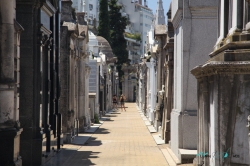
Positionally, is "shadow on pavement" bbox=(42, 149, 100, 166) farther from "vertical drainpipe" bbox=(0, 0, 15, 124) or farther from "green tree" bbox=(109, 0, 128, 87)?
"green tree" bbox=(109, 0, 128, 87)

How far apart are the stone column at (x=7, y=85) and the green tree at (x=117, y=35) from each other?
230ft

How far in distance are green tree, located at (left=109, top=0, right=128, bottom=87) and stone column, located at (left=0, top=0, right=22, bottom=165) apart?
7025cm

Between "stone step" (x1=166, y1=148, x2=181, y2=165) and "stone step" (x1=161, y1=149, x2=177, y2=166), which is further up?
"stone step" (x1=166, y1=148, x2=181, y2=165)

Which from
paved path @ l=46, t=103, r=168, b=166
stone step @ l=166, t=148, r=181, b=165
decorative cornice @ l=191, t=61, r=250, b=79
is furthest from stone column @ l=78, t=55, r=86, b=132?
decorative cornice @ l=191, t=61, r=250, b=79

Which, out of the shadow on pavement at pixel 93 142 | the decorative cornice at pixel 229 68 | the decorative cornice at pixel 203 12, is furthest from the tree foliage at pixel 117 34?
the decorative cornice at pixel 229 68

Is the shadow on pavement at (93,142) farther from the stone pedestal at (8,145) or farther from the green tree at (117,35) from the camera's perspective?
the green tree at (117,35)

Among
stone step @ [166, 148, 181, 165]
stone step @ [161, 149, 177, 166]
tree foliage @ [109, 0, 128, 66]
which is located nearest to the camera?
stone step @ [166, 148, 181, 165]

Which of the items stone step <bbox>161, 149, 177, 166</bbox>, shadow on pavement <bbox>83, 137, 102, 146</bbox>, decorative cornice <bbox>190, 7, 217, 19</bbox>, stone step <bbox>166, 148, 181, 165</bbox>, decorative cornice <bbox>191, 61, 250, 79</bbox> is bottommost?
shadow on pavement <bbox>83, 137, 102, 146</bbox>

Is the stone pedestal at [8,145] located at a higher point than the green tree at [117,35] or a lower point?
lower

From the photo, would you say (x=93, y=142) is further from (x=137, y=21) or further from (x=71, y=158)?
(x=137, y=21)

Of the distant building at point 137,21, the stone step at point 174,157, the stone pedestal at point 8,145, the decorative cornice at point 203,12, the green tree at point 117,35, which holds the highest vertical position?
the distant building at point 137,21

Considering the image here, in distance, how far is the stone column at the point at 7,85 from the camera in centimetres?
931

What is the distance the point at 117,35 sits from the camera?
81.2 m

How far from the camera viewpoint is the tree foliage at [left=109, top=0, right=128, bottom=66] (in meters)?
80.6
